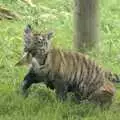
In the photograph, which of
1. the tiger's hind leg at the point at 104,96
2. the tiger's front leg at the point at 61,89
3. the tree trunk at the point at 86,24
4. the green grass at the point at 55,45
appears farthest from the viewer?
the tree trunk at the point at 86,24

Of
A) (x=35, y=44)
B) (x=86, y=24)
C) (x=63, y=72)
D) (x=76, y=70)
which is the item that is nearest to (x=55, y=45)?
(x=86, y=24)

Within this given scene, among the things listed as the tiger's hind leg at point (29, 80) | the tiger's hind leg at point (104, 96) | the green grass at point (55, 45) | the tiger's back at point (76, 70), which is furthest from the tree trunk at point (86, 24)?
the tiger's hind leg at point (29, 80)

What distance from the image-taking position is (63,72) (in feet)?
23.8

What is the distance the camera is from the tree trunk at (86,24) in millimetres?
9375

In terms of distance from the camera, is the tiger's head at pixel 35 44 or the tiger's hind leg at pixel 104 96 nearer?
the tiger's head at pixel 35 44

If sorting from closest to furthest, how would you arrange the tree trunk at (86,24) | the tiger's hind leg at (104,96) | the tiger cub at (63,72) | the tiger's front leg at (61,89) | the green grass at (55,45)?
the green grass at (55,45) → the tiger cub at (63,72) → the tiger's front leg at (61,89) → the tiger's hind leg at (104,96) → the tree trunk at (86,24)

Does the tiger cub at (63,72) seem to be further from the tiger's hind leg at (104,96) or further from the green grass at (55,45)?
the green grass at (55,45)

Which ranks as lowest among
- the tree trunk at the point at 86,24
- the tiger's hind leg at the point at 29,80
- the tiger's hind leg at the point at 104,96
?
the tiger's hind leg at the point at 104,96

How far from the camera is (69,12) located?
44.1 feet

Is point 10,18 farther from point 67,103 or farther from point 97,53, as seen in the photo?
point 67,103

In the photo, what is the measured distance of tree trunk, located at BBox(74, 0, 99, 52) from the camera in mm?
9375

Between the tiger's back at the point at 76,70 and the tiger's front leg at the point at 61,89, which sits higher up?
the tiger's back at the point at 76,70

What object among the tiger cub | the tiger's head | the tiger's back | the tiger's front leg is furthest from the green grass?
the tiger's head

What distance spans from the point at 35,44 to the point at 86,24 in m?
2.80
